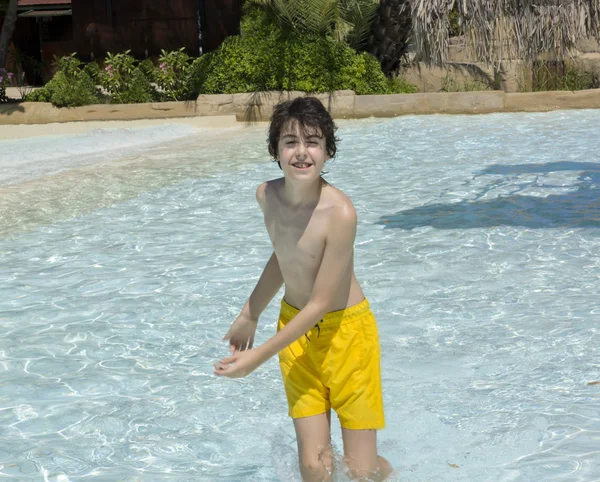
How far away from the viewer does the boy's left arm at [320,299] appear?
9.58 feet

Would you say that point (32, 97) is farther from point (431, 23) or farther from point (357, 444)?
point (357, 444)

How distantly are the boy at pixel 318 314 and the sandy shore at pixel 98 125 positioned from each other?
1319 centimetres

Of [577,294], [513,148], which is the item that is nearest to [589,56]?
[513,148]

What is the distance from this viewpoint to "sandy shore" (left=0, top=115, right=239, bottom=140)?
15727mm

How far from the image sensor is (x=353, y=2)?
1731cm

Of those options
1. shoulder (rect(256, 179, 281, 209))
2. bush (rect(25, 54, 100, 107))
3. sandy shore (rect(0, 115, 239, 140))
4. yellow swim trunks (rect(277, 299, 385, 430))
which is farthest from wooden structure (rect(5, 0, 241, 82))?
yellow swim trunks (rect(277, 299, 385, 430))

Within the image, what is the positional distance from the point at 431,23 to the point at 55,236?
14.4ft

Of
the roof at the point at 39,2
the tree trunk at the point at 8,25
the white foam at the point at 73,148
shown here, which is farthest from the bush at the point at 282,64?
the roof at the point at 39,2

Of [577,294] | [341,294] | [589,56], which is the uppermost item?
[589,56]

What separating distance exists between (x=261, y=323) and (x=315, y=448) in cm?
296

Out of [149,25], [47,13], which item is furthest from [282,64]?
[47,13]

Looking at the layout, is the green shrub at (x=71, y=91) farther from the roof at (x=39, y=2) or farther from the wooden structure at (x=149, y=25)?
the roof at (x=39, y=2)

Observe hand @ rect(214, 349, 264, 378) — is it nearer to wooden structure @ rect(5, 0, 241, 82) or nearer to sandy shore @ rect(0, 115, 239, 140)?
sandy shore @ rect(0, 115, 239, 140)

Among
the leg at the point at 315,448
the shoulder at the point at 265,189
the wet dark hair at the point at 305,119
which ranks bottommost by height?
the leg at the point at 315,448
